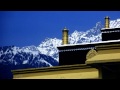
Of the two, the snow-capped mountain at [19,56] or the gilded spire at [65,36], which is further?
the gilded spire at [65,36]

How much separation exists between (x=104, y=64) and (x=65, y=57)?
536 centimetres

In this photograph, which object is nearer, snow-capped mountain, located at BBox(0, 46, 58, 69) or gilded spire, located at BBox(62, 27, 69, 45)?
snow-capped mountain, located at BBox(0, 46, 58, 69)

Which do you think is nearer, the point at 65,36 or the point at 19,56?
the point at 19,56

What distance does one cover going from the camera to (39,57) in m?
12.5

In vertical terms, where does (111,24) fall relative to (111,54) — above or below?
above
